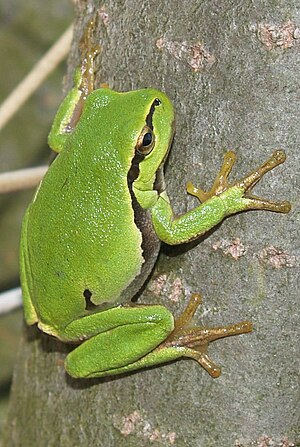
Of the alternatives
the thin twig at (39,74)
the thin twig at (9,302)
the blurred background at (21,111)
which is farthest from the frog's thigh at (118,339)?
the blurred background at (21,111)

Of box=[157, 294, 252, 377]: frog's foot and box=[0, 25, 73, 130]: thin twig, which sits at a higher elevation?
box=[0, 25, 73, 130]: thin twig

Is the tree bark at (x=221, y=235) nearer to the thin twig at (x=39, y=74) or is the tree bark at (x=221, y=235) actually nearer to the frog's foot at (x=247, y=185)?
the frog's foot at (x=247, y=185)

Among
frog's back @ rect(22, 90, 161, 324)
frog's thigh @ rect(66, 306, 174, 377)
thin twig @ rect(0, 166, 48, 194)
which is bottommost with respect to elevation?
frog's thigh @ rect(66, 306, 174, 377)

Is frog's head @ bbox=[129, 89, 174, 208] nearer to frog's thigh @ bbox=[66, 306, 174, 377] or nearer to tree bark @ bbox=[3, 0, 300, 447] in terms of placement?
tree bark @ bbox=[3, 0, 300, 447]

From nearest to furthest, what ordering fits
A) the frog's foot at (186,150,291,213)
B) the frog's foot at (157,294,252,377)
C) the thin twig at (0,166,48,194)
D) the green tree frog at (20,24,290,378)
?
1. the frog's foot at (186,150,291,213)
2. the frog's foot at (157,294,252,377)
3. the green tree frog at (20,24,290,378)
4. the thin twig at (0,166,48,194)

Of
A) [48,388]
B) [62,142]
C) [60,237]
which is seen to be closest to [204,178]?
[60,237]

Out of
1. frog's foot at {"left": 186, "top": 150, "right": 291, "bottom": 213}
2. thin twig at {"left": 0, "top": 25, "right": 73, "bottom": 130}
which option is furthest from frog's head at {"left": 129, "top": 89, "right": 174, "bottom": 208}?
thin twig at {"left": 0, "top": 25, "right": 73, "bottom": 130}

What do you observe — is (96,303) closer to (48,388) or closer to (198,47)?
(48,388)
